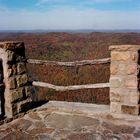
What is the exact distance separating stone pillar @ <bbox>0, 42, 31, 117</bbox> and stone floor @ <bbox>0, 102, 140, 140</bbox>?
237 mm

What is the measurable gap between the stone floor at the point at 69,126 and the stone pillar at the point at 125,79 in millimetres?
186

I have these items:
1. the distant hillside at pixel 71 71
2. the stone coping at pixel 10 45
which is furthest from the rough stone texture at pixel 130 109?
the distant hillside at pixel 71 71

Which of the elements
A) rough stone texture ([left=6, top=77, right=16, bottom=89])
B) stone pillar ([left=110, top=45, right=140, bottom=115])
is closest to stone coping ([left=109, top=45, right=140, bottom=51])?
stone pillar ([left=110, top=45, right=140, bottom=115])

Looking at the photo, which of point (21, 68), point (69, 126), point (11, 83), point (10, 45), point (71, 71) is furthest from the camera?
point (71, 71)

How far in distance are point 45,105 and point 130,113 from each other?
158cm

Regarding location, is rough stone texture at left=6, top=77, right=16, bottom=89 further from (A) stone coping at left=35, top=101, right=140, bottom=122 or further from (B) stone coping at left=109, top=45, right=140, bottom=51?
(B) stone coping at left=109, top=45, right=140, bottom=51

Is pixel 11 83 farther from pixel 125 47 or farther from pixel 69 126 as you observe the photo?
pixel 125 47

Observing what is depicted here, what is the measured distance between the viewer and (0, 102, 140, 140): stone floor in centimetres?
386

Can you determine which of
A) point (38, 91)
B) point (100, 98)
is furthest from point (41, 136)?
point (38, 91)

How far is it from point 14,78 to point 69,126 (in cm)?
123

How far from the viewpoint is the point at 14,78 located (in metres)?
4.47

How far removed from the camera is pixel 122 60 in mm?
4285

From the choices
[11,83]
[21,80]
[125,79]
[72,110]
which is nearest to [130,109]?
[125,79]

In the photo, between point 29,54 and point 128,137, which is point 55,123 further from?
point 29,54
